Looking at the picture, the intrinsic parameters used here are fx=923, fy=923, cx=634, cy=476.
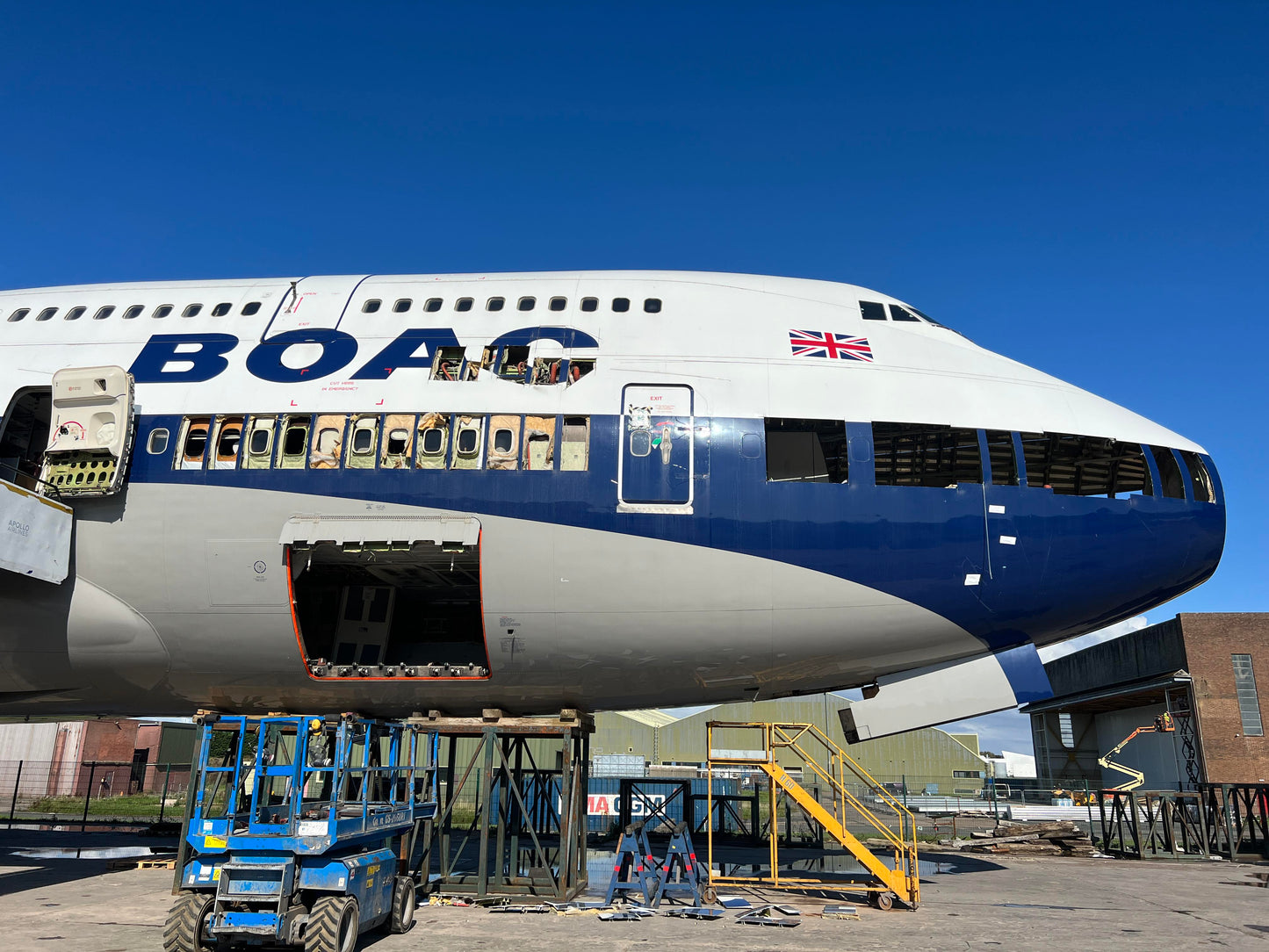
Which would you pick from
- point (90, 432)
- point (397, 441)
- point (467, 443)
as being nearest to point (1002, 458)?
point (467, 443)

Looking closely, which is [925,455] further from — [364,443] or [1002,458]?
[364,443]

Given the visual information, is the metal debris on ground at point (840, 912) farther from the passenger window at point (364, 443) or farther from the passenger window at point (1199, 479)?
the passenger window at point (364, 443)

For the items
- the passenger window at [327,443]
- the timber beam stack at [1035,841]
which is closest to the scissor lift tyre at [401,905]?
the passenger window at [327,443]

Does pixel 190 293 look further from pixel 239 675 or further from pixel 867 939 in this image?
pixel 867 939

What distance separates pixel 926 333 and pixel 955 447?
9.31 ft

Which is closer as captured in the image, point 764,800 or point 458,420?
point 458,420

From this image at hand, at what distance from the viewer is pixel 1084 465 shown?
1554cm

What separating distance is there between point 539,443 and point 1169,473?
34.3 ft

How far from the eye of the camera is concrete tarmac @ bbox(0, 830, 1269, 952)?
12617 millimetres

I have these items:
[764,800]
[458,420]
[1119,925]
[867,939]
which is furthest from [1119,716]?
[458,420]

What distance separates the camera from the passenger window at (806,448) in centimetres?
1457

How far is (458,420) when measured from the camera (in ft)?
48.0

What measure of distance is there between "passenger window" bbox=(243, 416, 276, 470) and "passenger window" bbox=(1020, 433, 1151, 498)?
12081 millimetres

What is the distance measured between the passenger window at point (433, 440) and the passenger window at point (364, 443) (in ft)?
2.36
